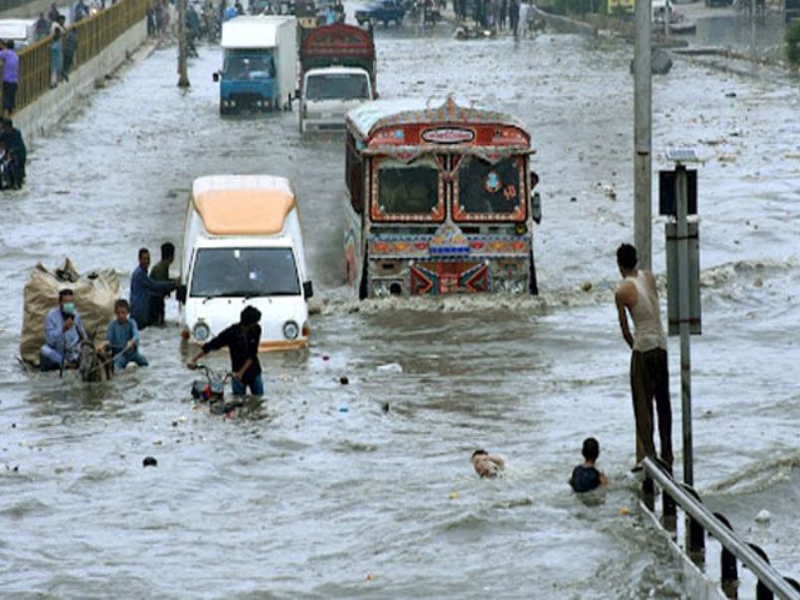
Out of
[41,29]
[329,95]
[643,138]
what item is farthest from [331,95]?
[643,138]

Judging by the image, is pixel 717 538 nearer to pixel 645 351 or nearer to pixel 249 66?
pixel 645 351

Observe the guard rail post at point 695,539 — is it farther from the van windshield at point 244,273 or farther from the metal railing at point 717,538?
the van windshield at point 244,273

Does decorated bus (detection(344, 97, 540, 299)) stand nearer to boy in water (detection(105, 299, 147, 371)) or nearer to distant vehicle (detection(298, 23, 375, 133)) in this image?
boy in water (detection(105, 299, 147, 371))

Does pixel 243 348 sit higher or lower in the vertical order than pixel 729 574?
higher

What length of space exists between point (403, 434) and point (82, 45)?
4240 centimetres

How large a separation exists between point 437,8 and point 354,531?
83.8 m

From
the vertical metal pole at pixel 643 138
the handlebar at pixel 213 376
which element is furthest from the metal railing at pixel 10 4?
the handlebar at pixel 213 376

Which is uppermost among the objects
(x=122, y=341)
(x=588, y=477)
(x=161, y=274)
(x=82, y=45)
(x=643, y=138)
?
(x=82, y=45)

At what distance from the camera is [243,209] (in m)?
24.2

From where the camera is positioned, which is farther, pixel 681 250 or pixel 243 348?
pixel 243 348

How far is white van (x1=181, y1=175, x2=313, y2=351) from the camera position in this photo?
22.5 m

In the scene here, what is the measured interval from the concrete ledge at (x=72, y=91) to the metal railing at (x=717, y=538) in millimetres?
32123

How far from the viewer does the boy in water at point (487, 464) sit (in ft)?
55.0

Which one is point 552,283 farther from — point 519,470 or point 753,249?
point 519,470
